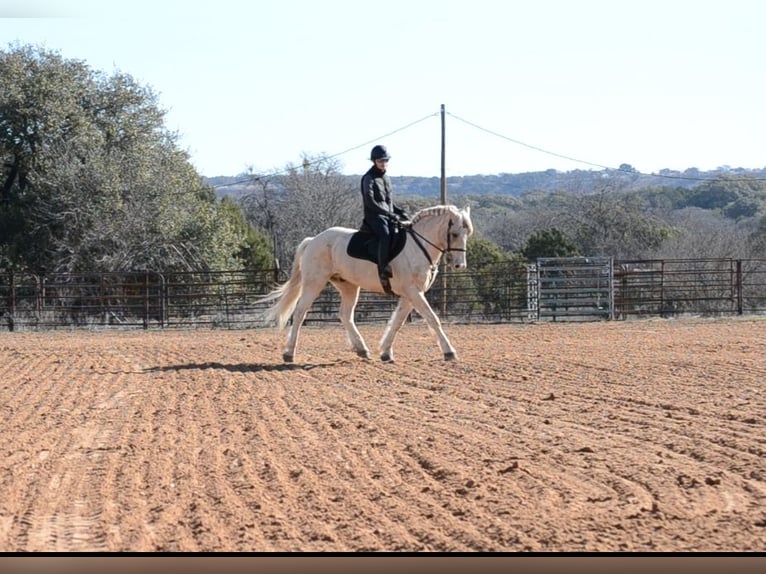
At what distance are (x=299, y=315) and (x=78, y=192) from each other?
1759 centimetres

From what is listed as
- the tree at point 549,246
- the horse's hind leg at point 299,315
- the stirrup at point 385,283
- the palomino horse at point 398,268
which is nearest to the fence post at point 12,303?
the palomino horse at point 398,268

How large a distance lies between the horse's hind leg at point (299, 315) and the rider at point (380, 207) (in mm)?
1008

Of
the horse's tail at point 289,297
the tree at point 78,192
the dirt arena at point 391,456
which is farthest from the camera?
the tree at point 78,192

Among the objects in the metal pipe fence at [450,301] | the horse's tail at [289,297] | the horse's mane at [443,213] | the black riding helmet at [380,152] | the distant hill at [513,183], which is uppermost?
the distant hill at [513,183]

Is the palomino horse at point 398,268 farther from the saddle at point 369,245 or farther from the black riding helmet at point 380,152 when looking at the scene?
the black riding helmet at point 380,152

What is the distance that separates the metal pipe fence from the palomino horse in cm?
964

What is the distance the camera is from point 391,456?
20.1 feet

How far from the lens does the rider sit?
37.3 feet

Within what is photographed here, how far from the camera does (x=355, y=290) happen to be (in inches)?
501

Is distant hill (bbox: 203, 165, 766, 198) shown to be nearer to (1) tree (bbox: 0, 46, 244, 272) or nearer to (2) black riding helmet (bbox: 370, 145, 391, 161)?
(1) tree (bbox: 0, 46, 244, 272)

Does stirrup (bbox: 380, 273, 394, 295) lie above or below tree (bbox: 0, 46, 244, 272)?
below

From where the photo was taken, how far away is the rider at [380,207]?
37.3ft

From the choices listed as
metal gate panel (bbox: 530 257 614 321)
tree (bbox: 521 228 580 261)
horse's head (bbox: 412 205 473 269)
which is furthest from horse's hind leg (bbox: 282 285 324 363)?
tree (bbox: 521 228 580 261)

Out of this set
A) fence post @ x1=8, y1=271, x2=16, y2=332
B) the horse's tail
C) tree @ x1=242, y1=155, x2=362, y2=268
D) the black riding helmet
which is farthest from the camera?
tree @ x1=242, y1=155, x2=362, y2=268
